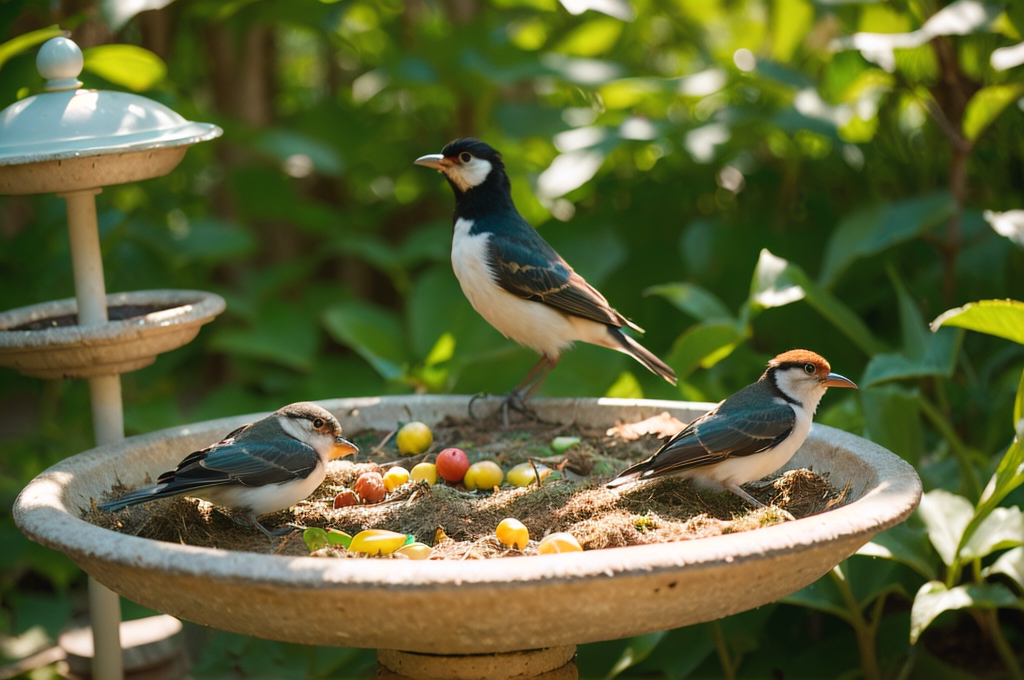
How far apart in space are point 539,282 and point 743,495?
1038 millimetres

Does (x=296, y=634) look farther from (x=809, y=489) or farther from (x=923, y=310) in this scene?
(x=923, y=310)

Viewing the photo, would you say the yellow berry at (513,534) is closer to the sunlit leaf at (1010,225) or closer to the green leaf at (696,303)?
the green leaf at (696,303)

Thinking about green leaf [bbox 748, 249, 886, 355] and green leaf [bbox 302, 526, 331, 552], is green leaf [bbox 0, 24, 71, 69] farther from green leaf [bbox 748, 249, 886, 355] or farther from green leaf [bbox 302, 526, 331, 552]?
green leaf [bbox 748, 249, 886, 355]

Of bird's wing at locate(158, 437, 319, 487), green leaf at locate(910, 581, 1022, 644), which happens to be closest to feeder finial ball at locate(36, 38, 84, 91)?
bird's wing at locate(158, 437, 319, 487)

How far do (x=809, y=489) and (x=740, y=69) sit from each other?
3.19 meters

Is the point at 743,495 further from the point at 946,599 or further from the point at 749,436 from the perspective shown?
the point at 946,599

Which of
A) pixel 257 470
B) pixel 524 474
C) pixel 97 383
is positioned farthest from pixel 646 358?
pixel 97 383

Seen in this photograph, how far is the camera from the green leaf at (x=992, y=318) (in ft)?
7.15

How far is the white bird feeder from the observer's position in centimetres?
230

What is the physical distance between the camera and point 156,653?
3.57 metres

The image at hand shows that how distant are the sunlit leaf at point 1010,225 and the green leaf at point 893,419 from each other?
0.69m

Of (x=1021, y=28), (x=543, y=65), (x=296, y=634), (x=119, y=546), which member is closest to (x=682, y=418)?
(x=296, y=634)

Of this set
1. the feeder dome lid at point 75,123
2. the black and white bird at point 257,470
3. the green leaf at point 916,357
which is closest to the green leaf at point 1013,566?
the green leaf at point 916,357

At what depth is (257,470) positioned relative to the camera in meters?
2.07
